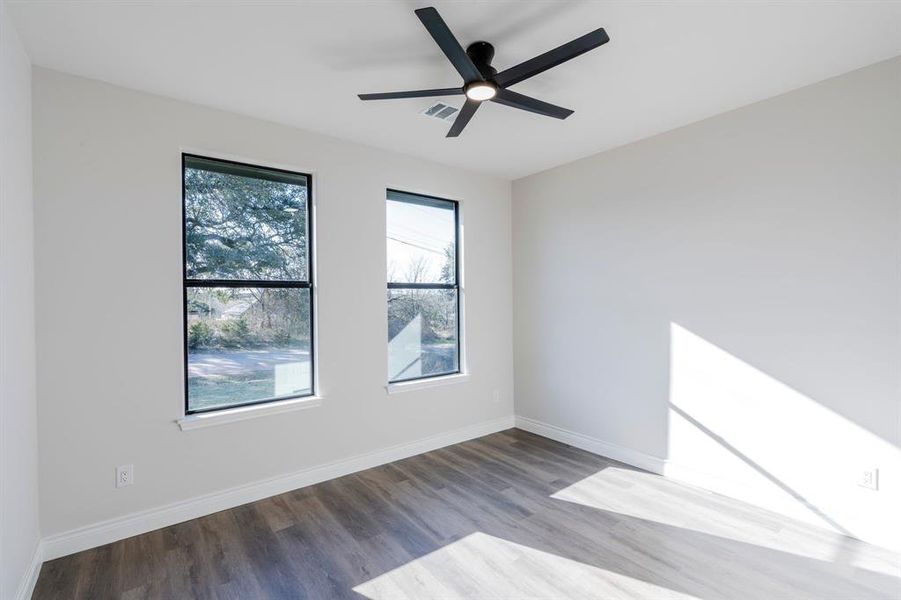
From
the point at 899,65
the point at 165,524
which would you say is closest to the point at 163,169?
the point at 165,524

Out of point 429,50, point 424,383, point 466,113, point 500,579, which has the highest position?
point 429,50

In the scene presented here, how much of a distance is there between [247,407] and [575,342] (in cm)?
286

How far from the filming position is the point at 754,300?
9.29 ft

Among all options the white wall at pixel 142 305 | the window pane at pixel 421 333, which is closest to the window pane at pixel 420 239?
the window pane at pixel 421 333

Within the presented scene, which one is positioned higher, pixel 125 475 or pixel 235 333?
pixel 235 333

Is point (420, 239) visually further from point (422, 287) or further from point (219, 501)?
point (219, 501)

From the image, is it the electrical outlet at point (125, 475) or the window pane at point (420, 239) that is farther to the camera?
the window pane at point (420, 239)

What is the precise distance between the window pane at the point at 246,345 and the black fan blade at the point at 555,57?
2.11 meters

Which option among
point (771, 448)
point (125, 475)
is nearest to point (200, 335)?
point (125, 475)

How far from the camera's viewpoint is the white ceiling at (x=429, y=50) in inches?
75.0

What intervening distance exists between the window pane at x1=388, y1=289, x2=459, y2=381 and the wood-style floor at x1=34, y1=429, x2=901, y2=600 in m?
1.09

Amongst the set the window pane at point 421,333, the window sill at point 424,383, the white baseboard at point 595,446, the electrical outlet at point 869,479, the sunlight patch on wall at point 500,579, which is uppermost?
the window pane at point 421,333

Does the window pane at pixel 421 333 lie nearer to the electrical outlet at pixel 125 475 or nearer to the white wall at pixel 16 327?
the electrical outlet at pixel 125 475

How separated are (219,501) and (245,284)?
4.84 feet
